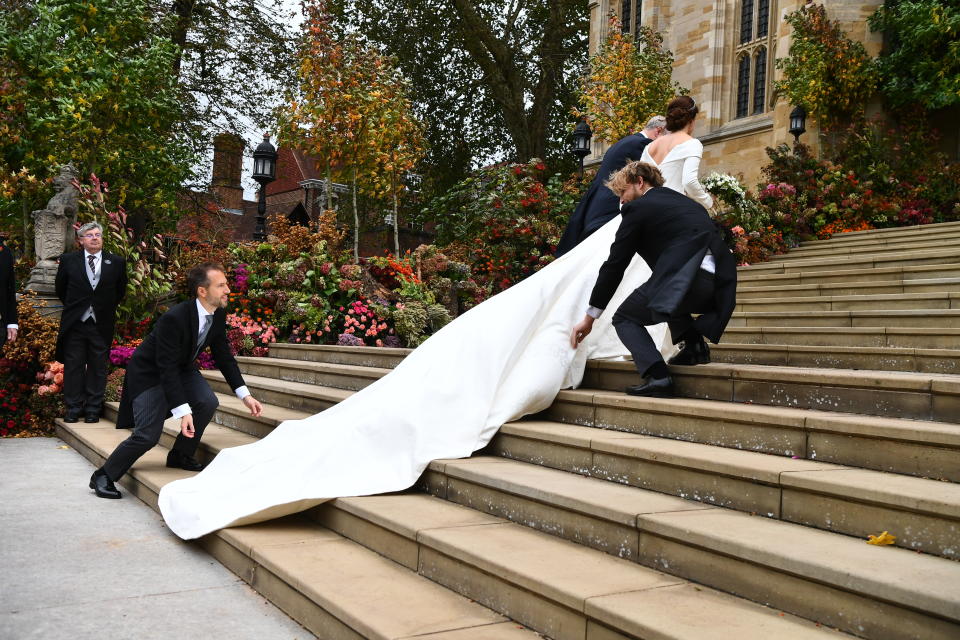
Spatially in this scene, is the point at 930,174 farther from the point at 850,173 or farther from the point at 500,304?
the point at 500,304

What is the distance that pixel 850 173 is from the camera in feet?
45.2

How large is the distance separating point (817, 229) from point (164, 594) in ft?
40.4

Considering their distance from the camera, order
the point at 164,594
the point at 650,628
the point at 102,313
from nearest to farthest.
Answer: the point at 650,628 < the point at 164,594 < the point at 102,313

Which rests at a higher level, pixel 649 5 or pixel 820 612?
pixel 649 5

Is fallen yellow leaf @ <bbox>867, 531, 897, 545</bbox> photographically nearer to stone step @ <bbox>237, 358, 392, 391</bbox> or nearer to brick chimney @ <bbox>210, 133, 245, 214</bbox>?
stone step @ <bbox>237, 358, 392, 391</bbox>

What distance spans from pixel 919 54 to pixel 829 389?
44.4ft

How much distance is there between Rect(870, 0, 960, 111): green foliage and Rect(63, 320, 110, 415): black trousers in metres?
14.2

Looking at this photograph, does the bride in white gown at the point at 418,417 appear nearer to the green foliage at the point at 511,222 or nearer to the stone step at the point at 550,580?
the stone step at the point at 550,580

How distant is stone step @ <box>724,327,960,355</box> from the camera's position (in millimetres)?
5172

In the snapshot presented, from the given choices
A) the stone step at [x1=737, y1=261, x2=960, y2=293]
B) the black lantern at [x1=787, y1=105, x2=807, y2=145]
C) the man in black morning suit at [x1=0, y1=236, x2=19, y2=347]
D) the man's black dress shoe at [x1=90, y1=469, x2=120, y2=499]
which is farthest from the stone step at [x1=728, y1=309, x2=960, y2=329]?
the black lantern at [x1=787, y1=105, x2=807, y2=145]

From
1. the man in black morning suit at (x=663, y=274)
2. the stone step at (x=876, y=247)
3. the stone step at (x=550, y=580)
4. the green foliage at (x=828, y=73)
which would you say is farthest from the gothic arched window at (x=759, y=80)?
the stone step at (x=550, y=580)

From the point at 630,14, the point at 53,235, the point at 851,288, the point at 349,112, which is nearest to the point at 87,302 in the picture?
the point at 53,235

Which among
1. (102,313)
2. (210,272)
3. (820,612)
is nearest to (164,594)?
(210,272)

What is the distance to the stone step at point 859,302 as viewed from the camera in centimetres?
643
